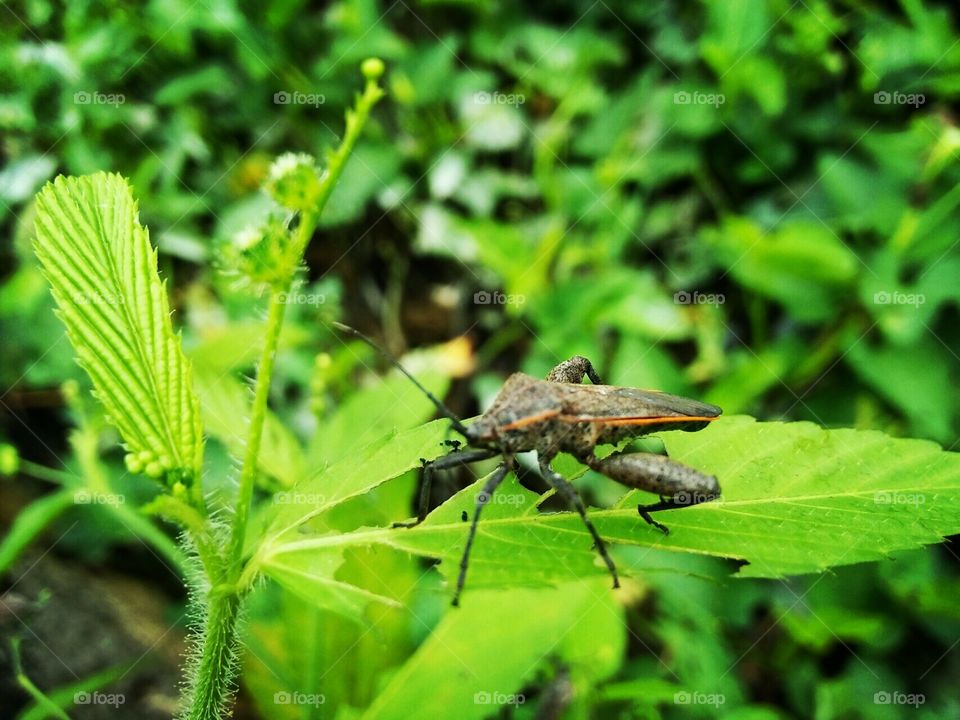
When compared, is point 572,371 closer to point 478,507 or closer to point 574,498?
point 574,498

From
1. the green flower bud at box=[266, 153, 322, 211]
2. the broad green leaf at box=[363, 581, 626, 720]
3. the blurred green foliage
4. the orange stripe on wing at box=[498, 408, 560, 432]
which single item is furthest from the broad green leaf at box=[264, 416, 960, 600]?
the blurred green foliage

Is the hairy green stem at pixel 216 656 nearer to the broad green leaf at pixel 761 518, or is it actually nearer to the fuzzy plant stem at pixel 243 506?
the fuzzy plant stem at pixel 243 506

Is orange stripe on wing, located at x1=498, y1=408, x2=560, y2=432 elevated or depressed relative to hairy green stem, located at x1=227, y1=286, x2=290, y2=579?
depressed

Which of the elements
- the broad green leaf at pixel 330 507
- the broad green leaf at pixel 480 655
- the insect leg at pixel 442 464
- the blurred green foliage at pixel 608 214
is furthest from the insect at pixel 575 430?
the blurred green foliage at pixel 608 214

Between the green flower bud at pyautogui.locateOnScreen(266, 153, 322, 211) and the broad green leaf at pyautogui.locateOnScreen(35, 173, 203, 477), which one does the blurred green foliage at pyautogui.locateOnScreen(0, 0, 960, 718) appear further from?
the green flower bud at pyautogui.locateOnScreen(266, 153, 322, 211)

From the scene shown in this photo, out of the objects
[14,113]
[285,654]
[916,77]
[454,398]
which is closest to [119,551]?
[285,654]

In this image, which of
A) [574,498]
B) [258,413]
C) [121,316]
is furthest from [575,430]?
[121,316]
